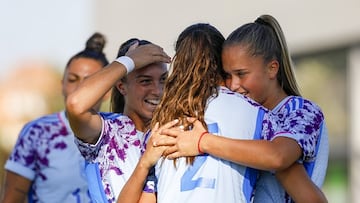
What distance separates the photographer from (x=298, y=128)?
139 inches

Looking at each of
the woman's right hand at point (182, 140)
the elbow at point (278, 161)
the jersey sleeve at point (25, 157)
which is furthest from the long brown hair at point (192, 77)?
the jersey sleeve at point (25, 157)

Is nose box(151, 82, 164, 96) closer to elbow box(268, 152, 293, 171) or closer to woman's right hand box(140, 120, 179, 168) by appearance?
woman's right hand box(140, 120, 179, 168)

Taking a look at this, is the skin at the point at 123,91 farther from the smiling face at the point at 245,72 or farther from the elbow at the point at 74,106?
the smiling face at the point at 245,72

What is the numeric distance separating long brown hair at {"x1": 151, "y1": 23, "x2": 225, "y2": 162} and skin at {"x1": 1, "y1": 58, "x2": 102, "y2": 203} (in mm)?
2063

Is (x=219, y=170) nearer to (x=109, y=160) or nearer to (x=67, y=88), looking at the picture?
(x=109, y=160)

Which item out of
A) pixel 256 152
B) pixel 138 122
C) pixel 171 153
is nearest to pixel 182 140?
pixel 171 153

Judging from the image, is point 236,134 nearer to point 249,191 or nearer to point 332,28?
point 249,191

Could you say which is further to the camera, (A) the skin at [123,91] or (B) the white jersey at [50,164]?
(B) the white jersey at [50,164]

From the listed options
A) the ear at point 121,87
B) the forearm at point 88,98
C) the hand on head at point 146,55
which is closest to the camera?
the forearm at point 88,98

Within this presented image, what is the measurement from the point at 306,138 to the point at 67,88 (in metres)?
2.44

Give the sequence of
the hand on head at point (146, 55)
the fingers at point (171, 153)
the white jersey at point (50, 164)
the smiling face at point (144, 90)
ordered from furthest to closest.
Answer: the white jersey at point (50, 164) < the smiling face at point (144, 90) < the hand on head at point (146, 55) < the fingers at point (171, 153)

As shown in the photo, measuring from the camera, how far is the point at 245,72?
12.0ft

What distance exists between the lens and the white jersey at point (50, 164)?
5625 mm

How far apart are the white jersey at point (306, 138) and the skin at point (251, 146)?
3.2 inches
